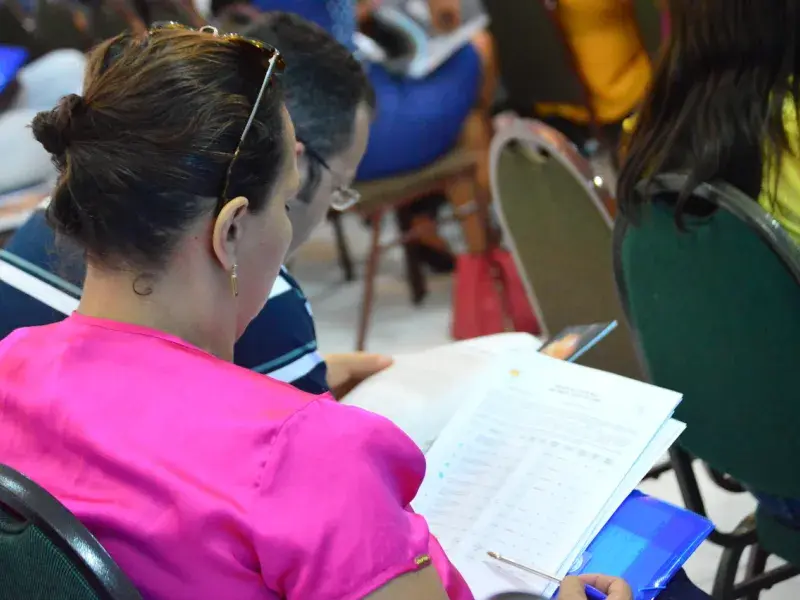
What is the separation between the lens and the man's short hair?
4.06 feet

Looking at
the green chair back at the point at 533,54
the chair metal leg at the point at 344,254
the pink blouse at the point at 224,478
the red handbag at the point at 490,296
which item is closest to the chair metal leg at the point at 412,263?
the chair metal leg at the point at 344,254

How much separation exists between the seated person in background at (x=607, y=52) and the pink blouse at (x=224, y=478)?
200 cm

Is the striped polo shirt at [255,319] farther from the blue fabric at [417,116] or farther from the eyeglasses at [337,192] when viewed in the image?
the blue fabric at [417,116]

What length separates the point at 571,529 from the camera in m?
0.78

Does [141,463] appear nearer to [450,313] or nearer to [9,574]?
[9,574]

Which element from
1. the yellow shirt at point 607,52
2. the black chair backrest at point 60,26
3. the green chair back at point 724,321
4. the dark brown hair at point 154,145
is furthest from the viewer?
the black chair backrest at point 60,26

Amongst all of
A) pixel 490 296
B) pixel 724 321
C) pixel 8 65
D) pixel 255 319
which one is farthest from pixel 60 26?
pixel 724 321

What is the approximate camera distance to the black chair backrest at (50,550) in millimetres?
542

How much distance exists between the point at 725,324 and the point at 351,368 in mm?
513

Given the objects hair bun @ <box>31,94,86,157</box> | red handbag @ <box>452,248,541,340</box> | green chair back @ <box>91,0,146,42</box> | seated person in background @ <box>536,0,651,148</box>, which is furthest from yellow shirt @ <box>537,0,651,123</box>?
hair bun @ <box>31,94,86,157</box>

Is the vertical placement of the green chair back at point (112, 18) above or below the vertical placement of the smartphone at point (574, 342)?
below

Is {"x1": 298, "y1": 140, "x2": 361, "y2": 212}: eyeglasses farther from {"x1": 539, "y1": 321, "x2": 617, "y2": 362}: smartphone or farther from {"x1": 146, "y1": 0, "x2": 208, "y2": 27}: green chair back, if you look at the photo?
{"x1": 146, "y1": 0, "x2": 208, "y2": 27}: green chair back

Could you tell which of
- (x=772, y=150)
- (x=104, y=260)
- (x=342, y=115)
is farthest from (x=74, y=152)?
(x=772, y=150)

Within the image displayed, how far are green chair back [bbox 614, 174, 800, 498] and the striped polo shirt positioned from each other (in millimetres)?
400
